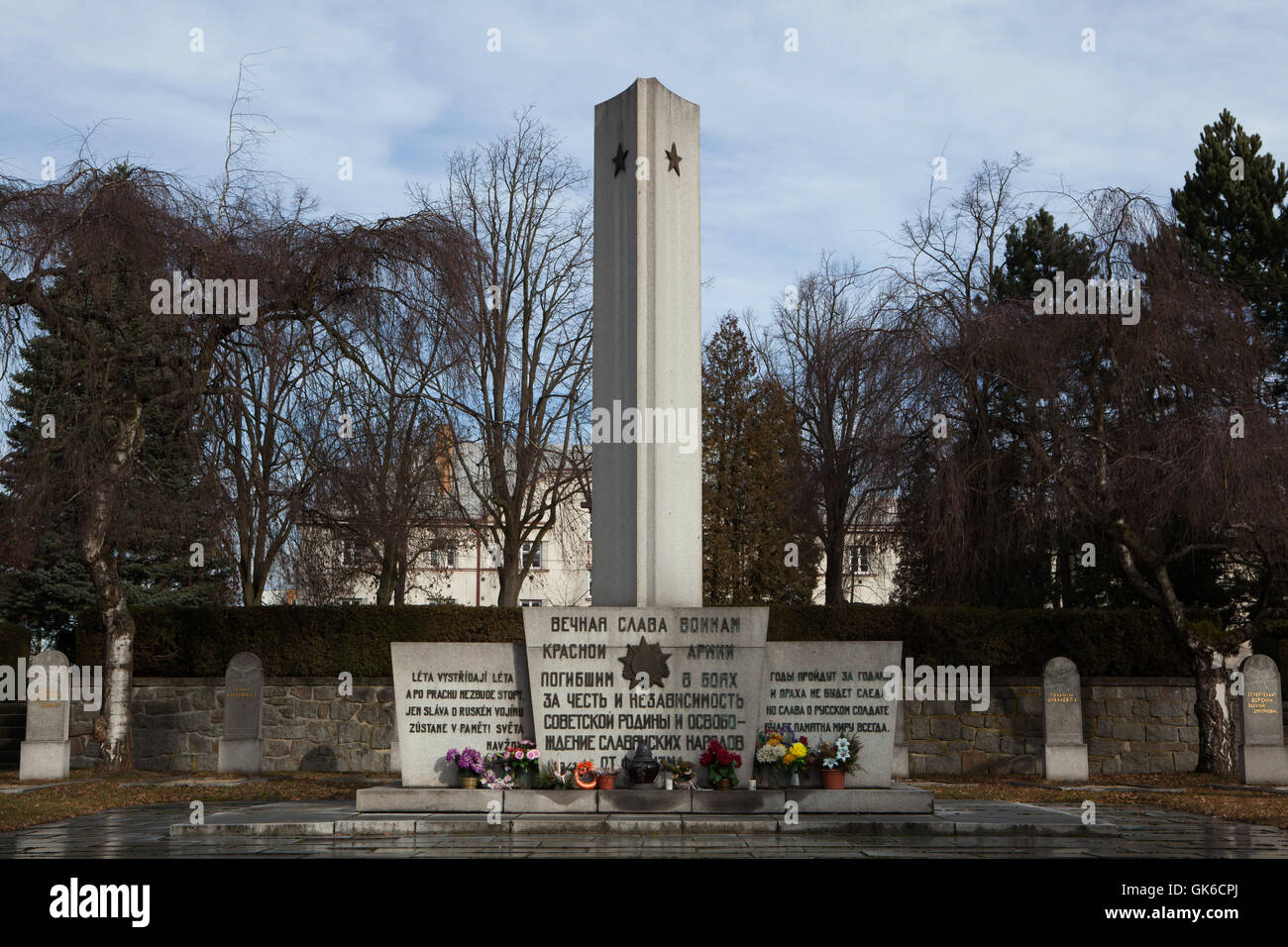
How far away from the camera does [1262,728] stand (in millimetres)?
17328

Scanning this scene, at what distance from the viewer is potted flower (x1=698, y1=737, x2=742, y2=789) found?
10.9 m

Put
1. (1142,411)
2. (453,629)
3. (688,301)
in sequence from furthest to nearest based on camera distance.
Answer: (453,629) → (1142,411) → (688,301)

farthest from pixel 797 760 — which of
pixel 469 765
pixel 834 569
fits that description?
pixel 834 569

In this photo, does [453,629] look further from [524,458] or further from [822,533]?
[822,533]

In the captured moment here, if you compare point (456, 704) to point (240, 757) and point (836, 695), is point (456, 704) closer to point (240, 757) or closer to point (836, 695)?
point (836, 695)

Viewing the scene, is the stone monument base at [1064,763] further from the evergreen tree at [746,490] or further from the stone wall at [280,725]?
the evergreen tree at [746,490]

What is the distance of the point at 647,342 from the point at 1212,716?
12.1m

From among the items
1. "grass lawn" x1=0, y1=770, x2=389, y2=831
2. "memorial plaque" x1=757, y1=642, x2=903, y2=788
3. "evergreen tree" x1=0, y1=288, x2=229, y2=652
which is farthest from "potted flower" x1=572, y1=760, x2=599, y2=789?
"evergreen tree" x1=0, y1=288, x2=229, y2=652

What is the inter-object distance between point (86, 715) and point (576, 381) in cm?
1426

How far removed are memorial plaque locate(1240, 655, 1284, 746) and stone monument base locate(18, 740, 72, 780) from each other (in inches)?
682

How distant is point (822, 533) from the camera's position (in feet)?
89.7

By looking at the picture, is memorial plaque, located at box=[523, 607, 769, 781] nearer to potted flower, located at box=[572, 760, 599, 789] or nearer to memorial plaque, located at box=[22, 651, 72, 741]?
potted flower, located at box=[572, 760, 599, 789]

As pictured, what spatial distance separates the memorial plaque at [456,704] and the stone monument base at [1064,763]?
10.2m
